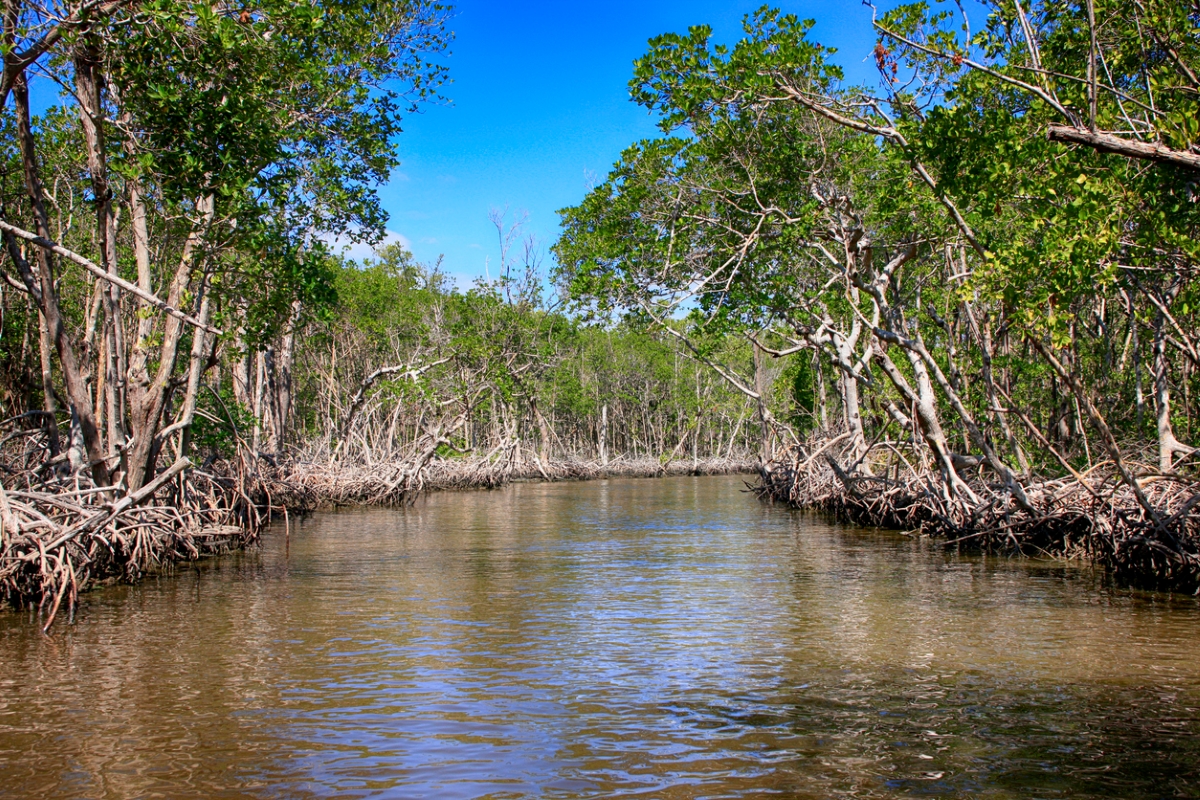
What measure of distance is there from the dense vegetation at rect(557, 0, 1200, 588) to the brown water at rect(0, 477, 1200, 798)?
1658 mm


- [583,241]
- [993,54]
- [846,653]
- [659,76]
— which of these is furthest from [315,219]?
[846,653]

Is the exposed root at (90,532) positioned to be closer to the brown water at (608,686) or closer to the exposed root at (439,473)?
the brown water at (608,686)

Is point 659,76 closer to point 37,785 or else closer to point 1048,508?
point 1048,508

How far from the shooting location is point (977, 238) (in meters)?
11.3

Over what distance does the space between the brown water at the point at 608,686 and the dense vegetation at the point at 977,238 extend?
5.44ft

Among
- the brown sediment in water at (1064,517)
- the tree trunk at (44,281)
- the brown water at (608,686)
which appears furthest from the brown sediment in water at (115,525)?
the brown sediment in water at (1064,517)

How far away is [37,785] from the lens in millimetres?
3576

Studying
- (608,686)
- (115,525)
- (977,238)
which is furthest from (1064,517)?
(115,525)

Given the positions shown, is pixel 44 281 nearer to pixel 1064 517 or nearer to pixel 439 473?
pixel 1064 517

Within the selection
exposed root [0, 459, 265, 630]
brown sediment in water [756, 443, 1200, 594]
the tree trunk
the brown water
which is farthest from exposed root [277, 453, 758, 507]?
brown sediment in water [756, 443, 1200, 594]

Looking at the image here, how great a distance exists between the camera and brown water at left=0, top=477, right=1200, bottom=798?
3.64 meters

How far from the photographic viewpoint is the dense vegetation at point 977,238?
7312 mm

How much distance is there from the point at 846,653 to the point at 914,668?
493 millimetres

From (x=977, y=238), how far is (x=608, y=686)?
871cm
